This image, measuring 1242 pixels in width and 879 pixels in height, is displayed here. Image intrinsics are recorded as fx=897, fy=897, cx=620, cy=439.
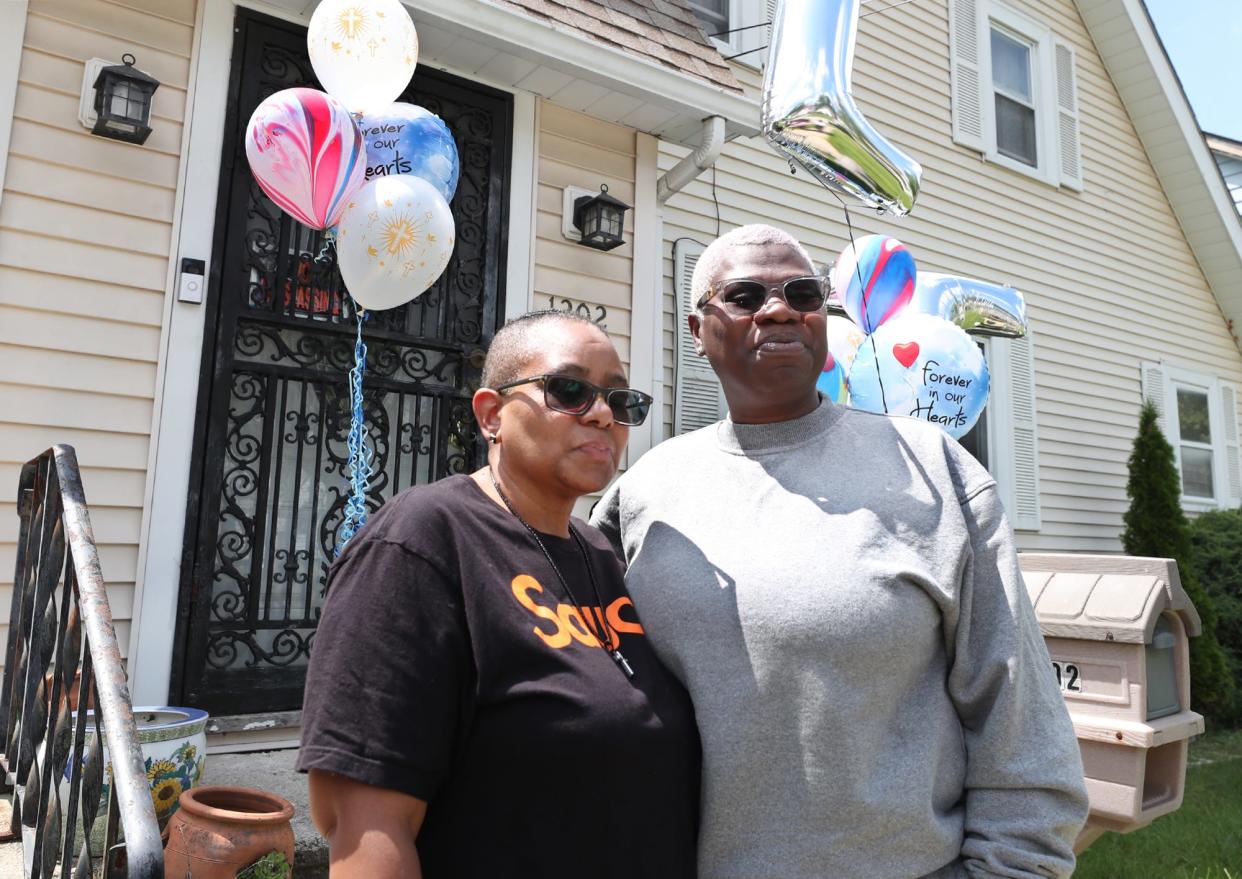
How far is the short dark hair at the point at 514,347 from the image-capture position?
150 cm

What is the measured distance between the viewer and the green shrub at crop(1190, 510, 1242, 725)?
26.5 feet

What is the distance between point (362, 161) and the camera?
3070 millimetres

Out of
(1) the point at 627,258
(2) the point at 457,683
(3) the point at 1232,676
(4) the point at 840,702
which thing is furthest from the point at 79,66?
(3) the point at 1232,676

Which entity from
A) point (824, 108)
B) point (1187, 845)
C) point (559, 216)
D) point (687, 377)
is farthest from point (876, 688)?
Result: point (687, 377)

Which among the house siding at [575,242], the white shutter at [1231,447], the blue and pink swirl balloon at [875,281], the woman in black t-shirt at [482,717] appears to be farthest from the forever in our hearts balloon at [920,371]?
the white shutter at [1231,447]

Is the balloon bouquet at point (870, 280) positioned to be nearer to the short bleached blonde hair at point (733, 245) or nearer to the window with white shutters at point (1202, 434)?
the short bleached blonde hair at point (733, 245)

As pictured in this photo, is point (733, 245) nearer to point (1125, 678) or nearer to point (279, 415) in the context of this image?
point (1125, 678)

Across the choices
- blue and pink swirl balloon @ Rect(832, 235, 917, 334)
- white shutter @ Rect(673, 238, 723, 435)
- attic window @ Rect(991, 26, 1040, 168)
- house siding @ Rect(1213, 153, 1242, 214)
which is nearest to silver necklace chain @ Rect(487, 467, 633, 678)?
blue and pink swirl balloon @ Rect(832, 235, 917, 334)

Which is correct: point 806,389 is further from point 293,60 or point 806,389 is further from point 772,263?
point 293,60

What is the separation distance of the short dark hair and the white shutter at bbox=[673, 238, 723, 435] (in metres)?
3.97

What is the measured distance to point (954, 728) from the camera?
4.74 feet

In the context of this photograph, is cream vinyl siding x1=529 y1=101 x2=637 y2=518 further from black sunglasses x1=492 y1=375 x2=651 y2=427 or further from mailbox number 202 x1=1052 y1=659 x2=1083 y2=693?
black sunglasses x1=492 y1=375 x2=651 y2=427

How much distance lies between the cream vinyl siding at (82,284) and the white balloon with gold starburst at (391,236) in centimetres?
113

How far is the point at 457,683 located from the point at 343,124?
2.36m
